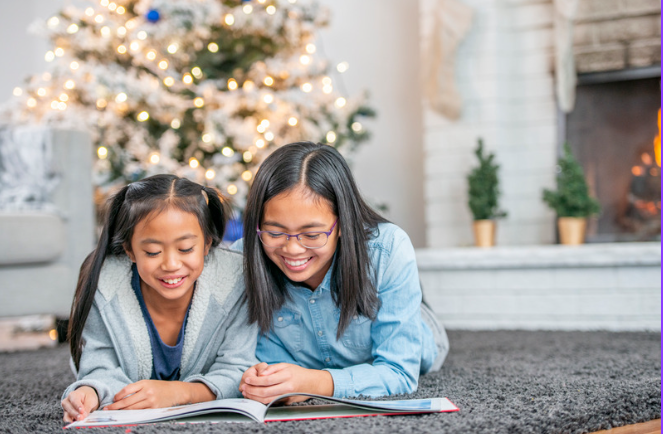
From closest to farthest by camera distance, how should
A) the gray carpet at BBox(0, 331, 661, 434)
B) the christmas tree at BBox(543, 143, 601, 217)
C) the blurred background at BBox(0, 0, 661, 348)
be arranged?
the gray carpet at BBox(0, 331, 661, 434) → the christmas tree at BBox(543, 143, 601, 217) → the blurred background at BBox(0, 0, 661, 348)

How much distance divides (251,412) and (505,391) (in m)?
0.46

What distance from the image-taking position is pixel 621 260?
211cm

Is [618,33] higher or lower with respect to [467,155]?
higher

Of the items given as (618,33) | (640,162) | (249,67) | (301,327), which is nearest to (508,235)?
(640,162)

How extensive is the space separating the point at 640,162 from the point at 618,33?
0.50 metres

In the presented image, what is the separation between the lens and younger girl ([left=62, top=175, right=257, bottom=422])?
1.00 m

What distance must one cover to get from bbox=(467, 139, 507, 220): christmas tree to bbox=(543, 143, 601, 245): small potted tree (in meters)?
0.23

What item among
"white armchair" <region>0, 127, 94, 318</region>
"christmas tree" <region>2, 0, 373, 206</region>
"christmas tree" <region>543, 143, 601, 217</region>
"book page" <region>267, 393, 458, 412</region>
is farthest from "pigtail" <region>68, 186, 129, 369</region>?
"christmas tree" <region>543, 143, 601, 217</region>

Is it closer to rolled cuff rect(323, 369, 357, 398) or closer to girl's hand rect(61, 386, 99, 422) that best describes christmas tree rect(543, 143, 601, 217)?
rolled cuff rect(323, 369, 357, 398)

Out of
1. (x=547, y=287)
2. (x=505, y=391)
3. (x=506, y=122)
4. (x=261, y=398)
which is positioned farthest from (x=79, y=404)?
(x=506, y=122)

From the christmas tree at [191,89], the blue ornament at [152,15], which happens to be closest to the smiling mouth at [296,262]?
the christmas tree at [191,89]

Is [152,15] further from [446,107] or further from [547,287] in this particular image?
[547,287]

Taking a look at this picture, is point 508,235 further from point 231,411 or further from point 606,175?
point 231,411

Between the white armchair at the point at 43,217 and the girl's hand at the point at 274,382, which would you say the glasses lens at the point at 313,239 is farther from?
the white armchair at the point at 43,217
